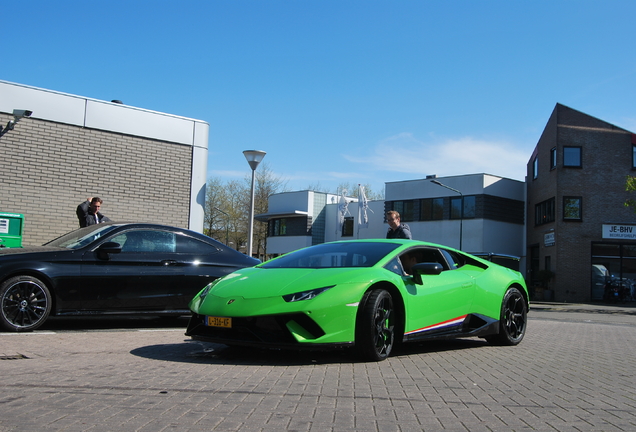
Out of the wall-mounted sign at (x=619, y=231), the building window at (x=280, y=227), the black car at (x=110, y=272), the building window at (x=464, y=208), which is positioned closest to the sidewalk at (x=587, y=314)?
the wall-mounted sign at (x=619, y=231)

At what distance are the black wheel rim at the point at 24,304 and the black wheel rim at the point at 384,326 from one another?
4067 millimetres

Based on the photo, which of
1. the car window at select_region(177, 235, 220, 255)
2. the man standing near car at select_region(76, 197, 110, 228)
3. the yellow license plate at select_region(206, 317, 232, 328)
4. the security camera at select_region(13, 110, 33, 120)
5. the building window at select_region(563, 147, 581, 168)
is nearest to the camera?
the yellow license plate at select_region(206, 317, 232, 328)

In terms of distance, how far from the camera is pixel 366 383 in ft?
16.0

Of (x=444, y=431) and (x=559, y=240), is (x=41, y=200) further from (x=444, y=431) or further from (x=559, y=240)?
(x=559, y=240)


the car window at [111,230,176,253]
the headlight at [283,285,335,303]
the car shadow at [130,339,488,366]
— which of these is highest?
the car window at [111,230,176,253]

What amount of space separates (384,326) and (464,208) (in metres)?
37.0

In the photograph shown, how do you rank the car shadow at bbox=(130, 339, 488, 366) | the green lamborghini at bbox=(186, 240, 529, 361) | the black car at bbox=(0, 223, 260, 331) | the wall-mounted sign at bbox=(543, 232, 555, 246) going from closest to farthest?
the green lamborghini at bbox=(186, 240, 529, 361) < the car shadow at bbox=(130, 339, 488, 366) < the black car at bbox=(0, 223, 260, 331) < the wall-mounted sign at bbox=(543, 232, 555, 246)

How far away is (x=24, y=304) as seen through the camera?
24.6 feet

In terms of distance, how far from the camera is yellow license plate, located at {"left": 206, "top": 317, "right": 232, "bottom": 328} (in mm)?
5672

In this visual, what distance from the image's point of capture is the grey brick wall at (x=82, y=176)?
14.5 m

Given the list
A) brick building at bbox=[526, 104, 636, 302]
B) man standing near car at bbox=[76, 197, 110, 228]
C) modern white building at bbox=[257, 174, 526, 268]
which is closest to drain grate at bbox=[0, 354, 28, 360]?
man standing near car at bbox=[76, 197, 110, 228]

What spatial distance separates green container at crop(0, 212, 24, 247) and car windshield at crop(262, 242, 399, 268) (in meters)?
7.82

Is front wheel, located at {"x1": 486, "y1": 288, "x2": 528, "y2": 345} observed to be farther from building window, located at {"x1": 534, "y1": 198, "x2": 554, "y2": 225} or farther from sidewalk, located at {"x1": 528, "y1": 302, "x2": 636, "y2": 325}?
building window, located at {"x1": 534, "y1": 198, "x2": 554, "y2": 225}

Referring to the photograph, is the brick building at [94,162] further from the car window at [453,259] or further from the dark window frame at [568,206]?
the dark window frame at [568,206]
